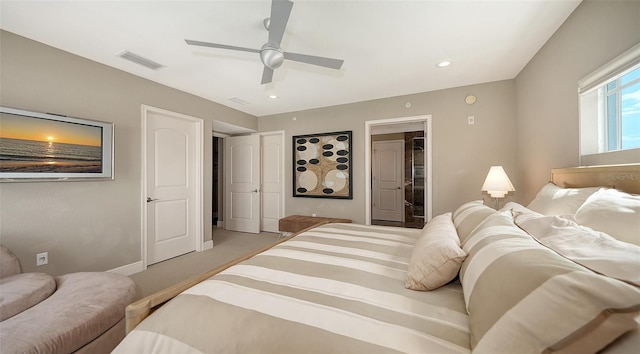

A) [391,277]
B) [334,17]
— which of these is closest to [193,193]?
[334,17]

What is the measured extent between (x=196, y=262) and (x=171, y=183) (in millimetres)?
1205

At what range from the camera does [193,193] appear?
11.5 feet

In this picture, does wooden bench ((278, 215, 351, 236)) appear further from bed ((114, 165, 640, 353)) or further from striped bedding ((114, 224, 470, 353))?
striped bedding ((114, 224, 470, 353))

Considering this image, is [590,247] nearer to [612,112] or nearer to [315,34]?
[612,112]

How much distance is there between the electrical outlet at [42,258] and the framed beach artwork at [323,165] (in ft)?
10.2

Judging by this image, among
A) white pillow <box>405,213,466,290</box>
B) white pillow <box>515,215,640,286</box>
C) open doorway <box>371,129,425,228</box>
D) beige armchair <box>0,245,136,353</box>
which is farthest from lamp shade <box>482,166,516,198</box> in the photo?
beige armchair <box>0,245,136,353</box>

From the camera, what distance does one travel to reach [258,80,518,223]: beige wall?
2.96 meters

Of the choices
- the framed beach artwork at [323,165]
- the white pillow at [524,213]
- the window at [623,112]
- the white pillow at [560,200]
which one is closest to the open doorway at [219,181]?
the framed beach artwork at [323,165]

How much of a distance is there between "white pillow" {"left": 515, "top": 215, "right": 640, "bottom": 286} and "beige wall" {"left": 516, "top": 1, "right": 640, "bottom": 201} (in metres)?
0.82

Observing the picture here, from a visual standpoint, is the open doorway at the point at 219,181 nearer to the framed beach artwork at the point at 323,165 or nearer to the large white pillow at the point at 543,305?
the framed beach artwork at the point at 323,165

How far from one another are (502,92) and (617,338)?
11.2ft

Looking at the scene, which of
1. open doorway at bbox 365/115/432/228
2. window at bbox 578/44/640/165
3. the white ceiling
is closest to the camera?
window at bbox 578/44/640/165

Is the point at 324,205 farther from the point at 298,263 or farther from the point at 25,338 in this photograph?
the point at 25,338

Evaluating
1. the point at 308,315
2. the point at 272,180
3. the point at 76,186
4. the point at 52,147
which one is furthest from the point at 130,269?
the point at 308,315
